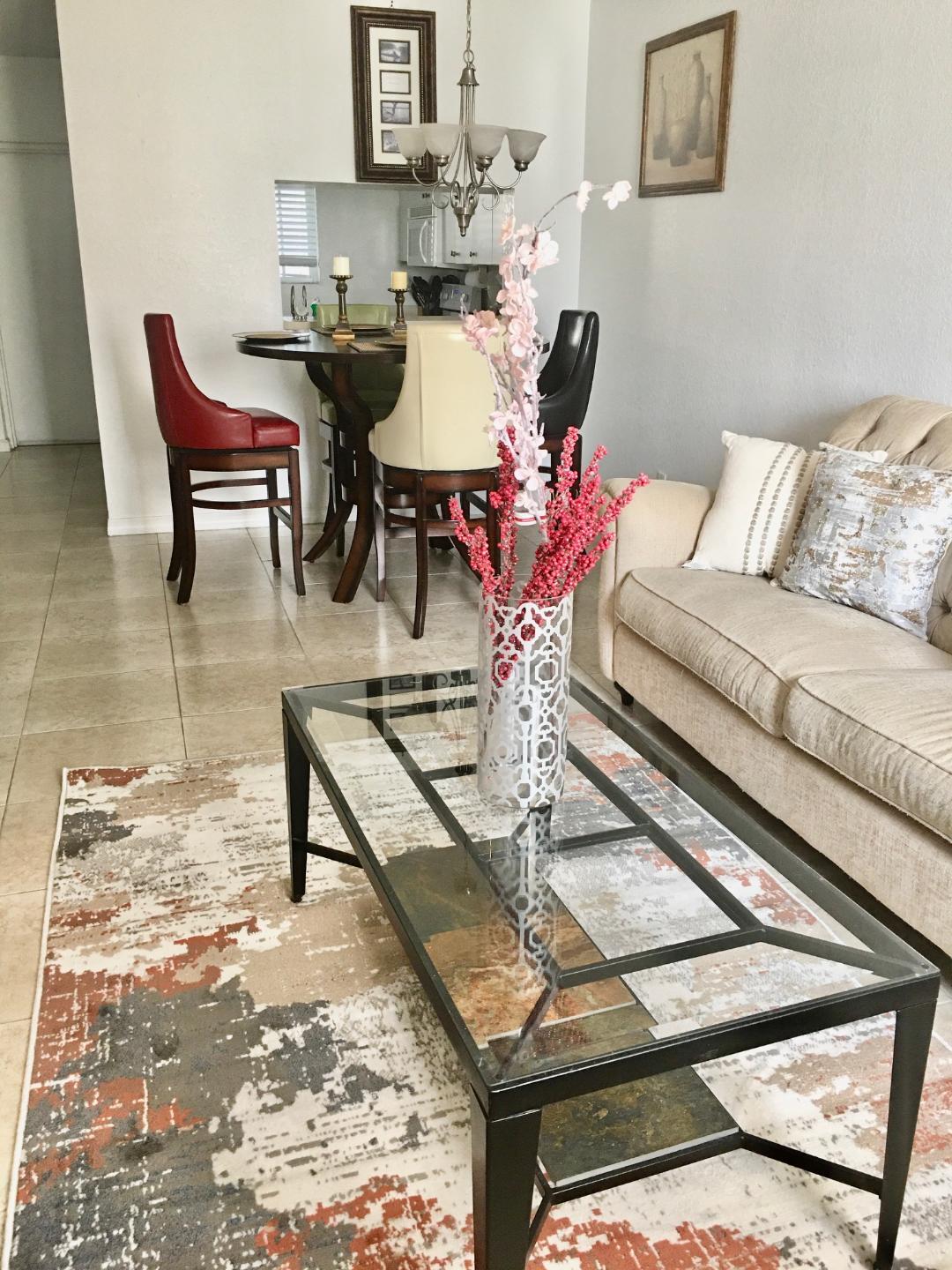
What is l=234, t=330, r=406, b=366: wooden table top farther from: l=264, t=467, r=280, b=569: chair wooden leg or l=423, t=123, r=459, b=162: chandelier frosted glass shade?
l=423, t=123, r=459, b=162: chandelier frosted glass shade

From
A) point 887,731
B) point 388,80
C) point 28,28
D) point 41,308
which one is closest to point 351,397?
point 388,80

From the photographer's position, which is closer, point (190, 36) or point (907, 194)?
point (907, 194)

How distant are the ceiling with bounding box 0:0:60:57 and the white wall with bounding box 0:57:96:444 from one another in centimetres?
26

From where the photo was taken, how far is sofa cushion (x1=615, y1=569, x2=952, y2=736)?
7.17ft

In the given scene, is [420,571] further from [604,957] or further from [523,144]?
[604,957]

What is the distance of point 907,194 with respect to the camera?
10.0 feet

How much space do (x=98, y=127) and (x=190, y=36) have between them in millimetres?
566

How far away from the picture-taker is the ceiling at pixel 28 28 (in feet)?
17.4

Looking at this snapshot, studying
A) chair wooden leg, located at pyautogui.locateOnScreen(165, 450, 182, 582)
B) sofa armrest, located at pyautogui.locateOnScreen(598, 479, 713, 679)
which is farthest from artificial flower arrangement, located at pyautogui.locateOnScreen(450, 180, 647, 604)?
chair wooden leg, located at pyautogui.locateOnScreen(165, 450, 182, 582)

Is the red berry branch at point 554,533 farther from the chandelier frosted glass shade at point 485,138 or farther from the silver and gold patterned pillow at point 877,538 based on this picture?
the chandelier frosted glass shade at point 485,138

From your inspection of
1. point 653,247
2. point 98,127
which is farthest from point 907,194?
point 98,127

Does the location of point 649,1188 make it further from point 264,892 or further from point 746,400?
point 746,400

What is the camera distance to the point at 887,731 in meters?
1.87

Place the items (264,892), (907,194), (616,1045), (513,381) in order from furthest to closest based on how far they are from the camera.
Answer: (907,194) → (264,892) → (513,381) → (616,1045)
